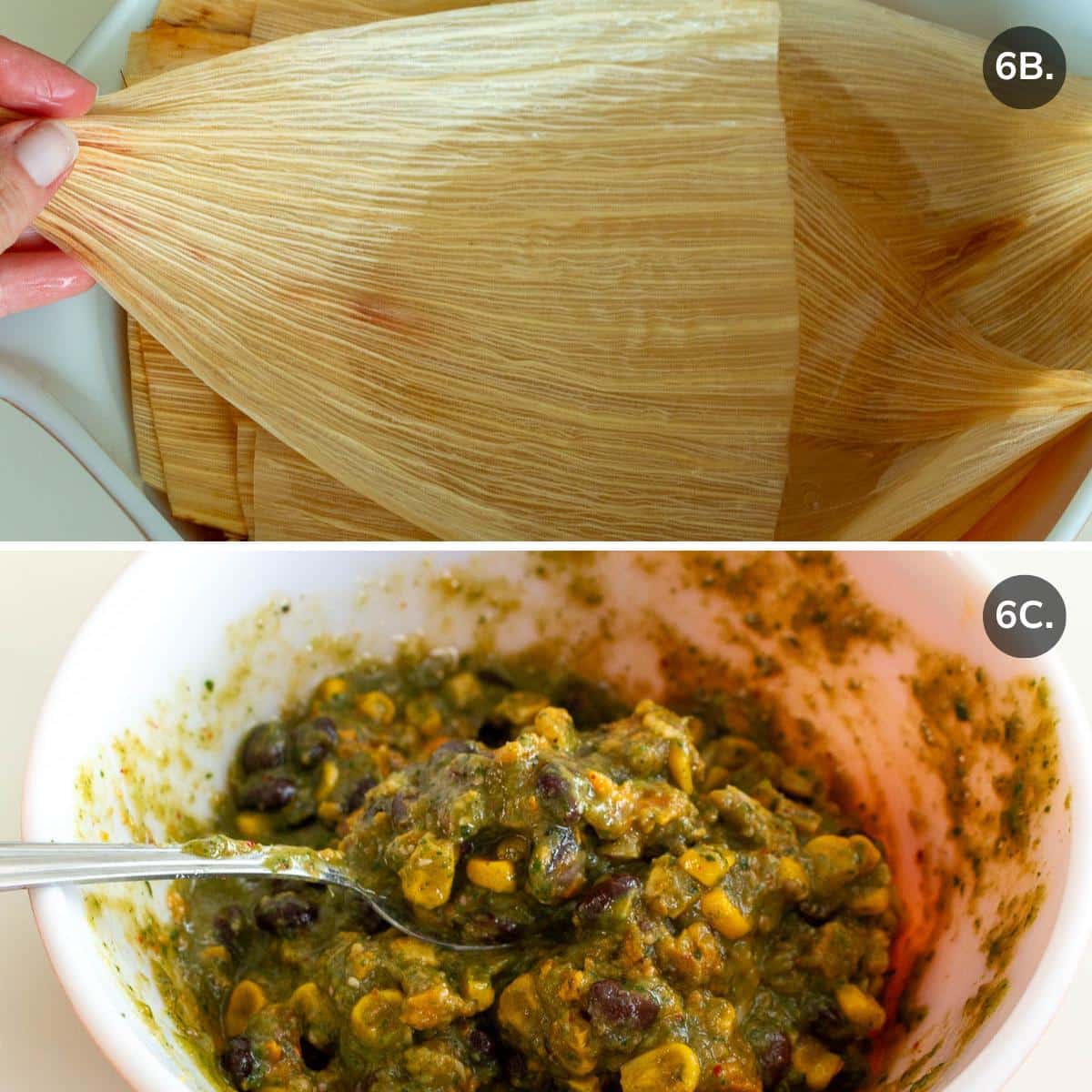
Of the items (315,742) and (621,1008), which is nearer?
(621,1008)

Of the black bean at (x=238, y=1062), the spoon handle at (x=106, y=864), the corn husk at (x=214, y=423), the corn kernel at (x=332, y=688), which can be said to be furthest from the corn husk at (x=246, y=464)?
the black bean at (x=238, y=1062)

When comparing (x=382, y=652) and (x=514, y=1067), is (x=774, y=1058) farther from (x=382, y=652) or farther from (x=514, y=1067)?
(x=382, y=652)

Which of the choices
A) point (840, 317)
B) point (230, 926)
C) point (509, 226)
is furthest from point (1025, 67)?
point (230, 926)

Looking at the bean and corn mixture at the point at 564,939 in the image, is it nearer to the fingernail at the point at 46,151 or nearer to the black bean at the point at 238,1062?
the black bean at the point at 238,1062

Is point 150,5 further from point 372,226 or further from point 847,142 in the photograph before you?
point 847,142

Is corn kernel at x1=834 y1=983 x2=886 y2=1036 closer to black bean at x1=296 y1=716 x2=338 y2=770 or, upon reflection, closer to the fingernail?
black bean at x1=296 y1=716 x2=338 y2=770
